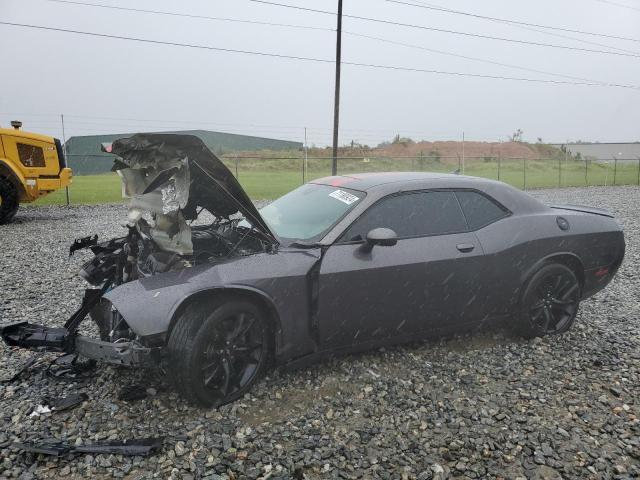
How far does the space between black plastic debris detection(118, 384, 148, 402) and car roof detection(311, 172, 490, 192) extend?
86.0 inches

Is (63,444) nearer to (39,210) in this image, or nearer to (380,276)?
(380,276)

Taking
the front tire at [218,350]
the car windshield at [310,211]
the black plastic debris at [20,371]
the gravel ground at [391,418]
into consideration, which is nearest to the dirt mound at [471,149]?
the car windshield at [310,211]

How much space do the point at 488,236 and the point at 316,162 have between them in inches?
1341

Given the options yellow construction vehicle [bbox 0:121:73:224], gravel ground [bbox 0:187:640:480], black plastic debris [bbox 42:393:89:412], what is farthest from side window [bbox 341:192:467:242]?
yellow construction vehicle [bbox 0:121:73:224]

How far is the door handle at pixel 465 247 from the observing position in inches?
160

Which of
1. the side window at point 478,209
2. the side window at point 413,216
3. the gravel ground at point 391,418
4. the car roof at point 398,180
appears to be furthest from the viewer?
the side window at point 478,209

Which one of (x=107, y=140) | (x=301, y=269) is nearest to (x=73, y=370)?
(x=301, y=269)

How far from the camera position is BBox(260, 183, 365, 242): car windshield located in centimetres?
391

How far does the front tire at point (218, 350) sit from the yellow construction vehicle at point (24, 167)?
10.8m

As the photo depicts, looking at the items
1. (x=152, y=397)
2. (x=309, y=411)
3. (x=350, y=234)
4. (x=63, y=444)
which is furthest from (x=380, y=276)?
(x=63, y=444)

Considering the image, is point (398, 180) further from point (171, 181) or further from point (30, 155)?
point (30, 155)

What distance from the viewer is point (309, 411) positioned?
3.35m

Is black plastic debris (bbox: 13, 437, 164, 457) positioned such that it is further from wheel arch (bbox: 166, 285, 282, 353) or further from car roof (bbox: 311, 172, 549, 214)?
car roof (bbox: 311, 172, 549, 214)

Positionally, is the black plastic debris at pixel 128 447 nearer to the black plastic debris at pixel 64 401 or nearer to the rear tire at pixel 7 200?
the black plastic debris at pixel 64 401
